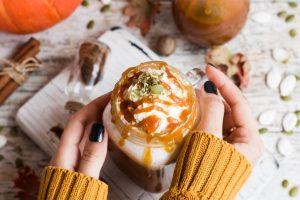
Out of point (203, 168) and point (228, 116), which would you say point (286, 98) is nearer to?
point (228, 116)

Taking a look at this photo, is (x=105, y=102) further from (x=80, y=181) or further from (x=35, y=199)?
(x=35, y=199)

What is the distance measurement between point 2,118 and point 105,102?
281 mm

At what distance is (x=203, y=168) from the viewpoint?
0.72 meters

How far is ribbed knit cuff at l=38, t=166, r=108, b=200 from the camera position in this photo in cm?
69

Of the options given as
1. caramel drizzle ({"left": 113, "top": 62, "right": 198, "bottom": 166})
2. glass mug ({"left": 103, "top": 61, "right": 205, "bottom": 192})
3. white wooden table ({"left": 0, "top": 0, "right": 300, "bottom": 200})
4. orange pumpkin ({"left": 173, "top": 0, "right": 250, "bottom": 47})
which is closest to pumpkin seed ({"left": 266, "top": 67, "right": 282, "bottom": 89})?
white wooden table ({"left": 0, "top": 0, "right": 300, "bottom": 200})

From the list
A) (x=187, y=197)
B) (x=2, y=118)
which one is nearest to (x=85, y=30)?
(x=2, y=118)

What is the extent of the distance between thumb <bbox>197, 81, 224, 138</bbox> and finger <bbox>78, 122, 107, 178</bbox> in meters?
0.14

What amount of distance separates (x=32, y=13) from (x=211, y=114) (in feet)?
1.32

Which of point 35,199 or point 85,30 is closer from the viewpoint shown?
point 35,199

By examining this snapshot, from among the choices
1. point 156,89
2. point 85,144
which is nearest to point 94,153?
point 85,144

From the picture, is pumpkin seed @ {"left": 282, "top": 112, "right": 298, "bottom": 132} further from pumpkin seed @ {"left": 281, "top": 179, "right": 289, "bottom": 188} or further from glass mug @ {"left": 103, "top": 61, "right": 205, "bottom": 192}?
glass mug @ {"left": 103, "top": 61, "right": 205, "bottom": 192}

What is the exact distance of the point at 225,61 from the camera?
1010 millimetres

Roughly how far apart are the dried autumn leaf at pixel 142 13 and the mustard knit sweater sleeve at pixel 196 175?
1.25ft

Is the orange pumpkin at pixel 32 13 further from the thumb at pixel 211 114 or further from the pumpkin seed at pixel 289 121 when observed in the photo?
the pumpkin seed at pixel 289 121
